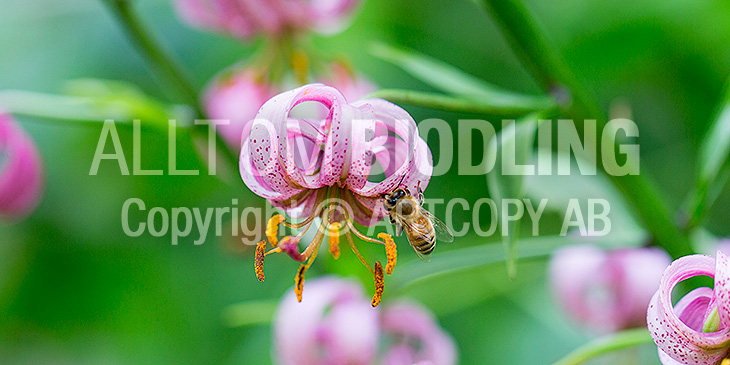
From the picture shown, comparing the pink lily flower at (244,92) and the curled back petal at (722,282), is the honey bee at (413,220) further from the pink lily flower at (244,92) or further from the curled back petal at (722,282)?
the pink lily flower at (244,92)

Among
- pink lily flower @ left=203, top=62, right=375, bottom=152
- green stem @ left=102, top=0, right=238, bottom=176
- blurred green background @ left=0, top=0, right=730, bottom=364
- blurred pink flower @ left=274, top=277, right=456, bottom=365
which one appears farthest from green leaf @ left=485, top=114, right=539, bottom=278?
blurred green background @ left=0, top=0, right=730, bottom=364

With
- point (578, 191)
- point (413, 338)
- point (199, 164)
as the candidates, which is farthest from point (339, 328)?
point (199, 164)

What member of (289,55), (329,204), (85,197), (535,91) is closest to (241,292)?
(85,197)

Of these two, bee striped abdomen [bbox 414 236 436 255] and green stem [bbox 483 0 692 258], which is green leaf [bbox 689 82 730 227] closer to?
green stem [bbox 483 0 692 258]

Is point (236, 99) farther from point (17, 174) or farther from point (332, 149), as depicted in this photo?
point (332, 149)

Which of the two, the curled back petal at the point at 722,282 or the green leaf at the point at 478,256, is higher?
the curled back petal at the point at 722,282

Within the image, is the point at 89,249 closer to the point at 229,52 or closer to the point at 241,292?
the point at 241,292

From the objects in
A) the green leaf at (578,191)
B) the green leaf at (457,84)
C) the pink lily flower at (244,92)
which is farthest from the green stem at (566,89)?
the pink lily flower at (244,92)
